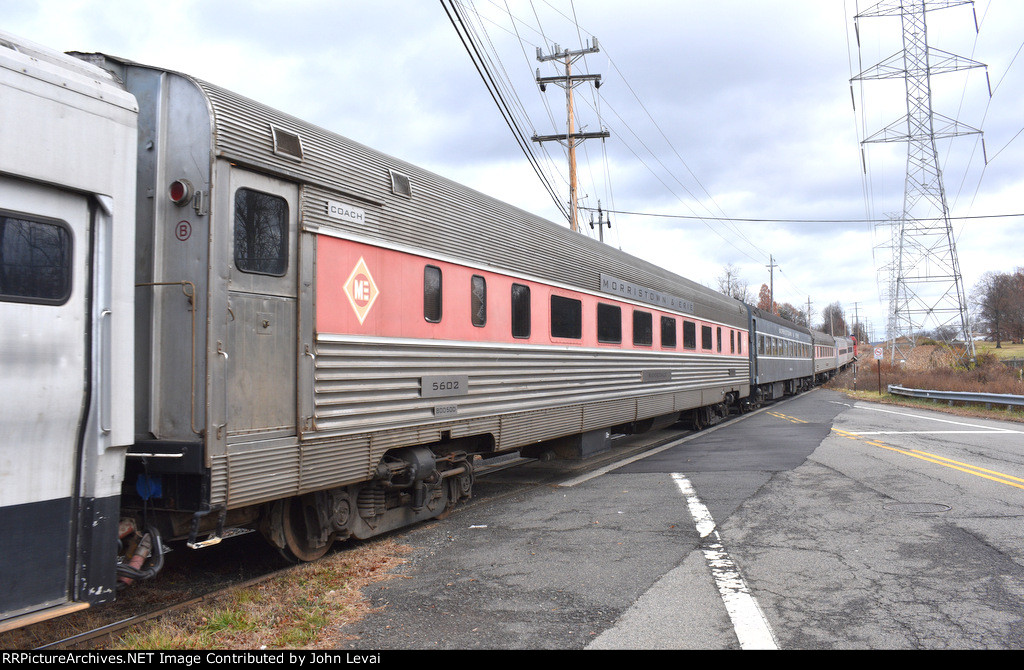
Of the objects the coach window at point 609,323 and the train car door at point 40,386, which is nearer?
the train car door at point 40,386

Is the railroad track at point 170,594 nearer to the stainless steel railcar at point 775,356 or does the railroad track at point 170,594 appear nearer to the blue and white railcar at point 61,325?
the blue and white railcar at point 61,325

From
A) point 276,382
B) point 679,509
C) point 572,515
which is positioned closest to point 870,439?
point 679,509

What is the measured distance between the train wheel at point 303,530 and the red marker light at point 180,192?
2.38 m

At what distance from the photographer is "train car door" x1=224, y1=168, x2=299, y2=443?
4.61 metres

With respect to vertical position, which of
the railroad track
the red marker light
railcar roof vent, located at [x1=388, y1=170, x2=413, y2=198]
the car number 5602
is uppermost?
railcar roof vent, located at [x1=388, y1=170, x2=413, y2=198]

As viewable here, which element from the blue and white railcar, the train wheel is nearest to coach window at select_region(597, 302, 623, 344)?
the train wheel

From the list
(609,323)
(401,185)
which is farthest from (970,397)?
(401,185)

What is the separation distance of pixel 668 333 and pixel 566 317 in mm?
4721

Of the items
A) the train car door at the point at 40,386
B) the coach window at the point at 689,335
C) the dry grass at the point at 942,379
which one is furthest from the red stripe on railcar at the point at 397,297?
the dry grass at the point at 942,379

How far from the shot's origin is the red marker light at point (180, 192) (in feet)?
14.6

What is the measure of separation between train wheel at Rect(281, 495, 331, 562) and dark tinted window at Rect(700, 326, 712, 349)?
11.6 m

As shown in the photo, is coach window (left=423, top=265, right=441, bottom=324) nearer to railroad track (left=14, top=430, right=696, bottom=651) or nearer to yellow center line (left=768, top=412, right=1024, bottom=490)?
railroad track (left=14, top=430, right=696, bottom=651)

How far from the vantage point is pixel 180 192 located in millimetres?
4473
